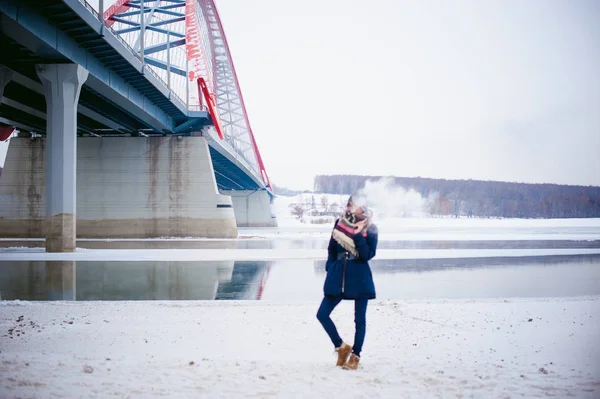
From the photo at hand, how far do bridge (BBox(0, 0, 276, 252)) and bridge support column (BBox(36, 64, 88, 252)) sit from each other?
39 mm

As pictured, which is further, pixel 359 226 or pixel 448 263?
pixel 448 263

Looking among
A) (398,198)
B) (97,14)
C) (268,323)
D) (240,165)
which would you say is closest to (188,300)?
(268,323)

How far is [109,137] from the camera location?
33.6 meters

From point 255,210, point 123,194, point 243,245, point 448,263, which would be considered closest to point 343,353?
point 448,263

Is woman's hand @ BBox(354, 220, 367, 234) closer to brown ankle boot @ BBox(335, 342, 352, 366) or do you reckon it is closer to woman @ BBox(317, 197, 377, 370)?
woman @ BBox(317, 197, 377, 370)

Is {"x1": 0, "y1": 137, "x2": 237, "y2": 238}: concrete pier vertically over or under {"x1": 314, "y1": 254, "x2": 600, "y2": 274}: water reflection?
over

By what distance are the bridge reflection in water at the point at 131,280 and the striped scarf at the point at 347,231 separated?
4.76m

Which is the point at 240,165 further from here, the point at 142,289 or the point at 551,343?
the point at 551,343

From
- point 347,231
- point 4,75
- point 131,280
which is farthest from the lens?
point 4,75

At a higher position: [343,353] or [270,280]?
[343,353]

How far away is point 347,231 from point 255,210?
68.1 metres

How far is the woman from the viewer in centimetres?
465

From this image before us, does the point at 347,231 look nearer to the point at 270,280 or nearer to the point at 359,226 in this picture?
the point at 359,226

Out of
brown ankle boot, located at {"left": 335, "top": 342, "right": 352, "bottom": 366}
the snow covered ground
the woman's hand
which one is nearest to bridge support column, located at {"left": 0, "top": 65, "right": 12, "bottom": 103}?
the snow covered ground
